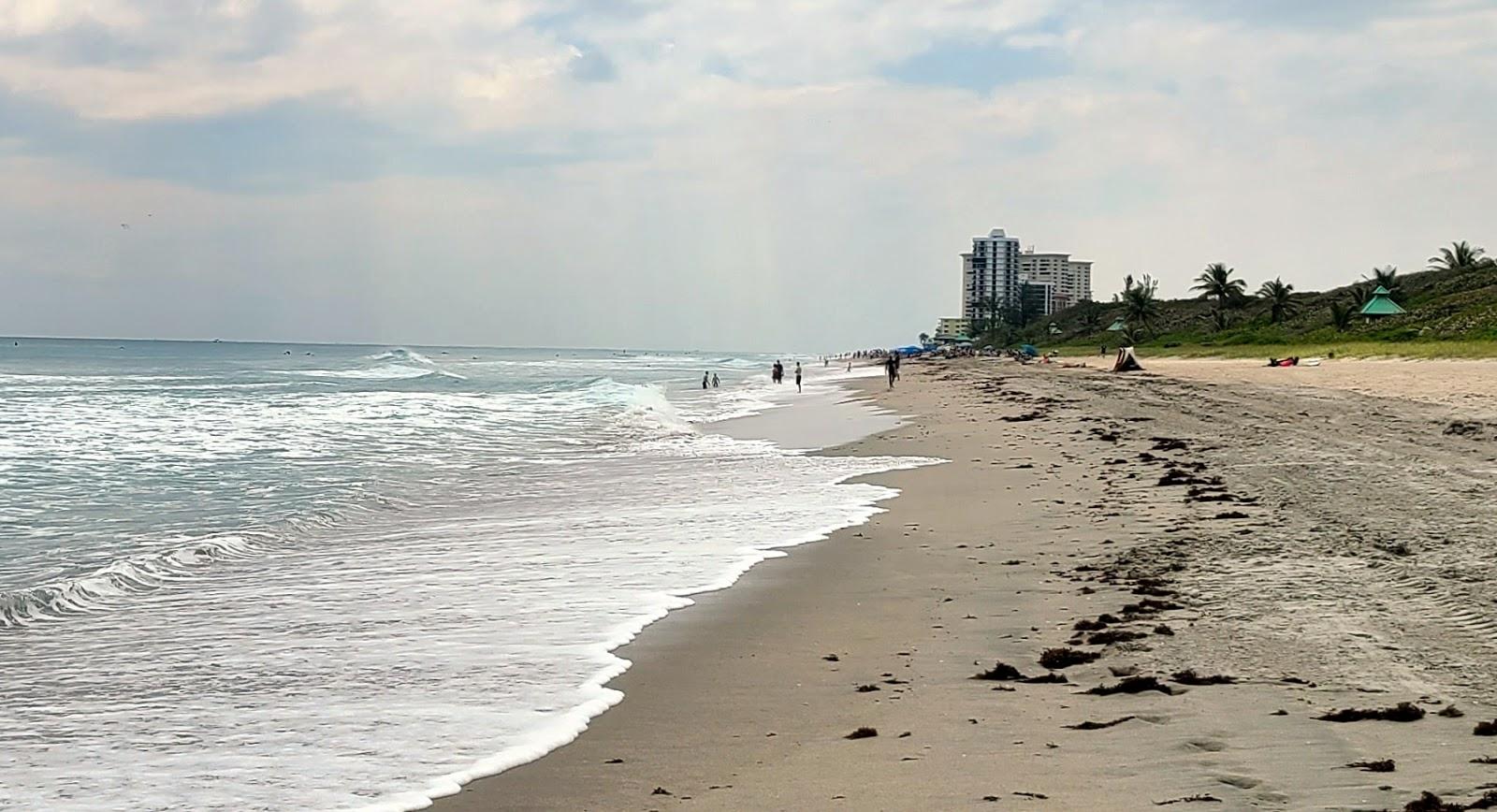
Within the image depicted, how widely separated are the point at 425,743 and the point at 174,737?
4.03ft

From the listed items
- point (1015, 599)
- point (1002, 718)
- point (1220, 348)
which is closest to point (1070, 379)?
point (1220, 348)

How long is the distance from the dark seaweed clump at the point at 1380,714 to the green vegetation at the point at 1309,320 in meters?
42.5

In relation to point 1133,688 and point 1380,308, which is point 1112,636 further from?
point 1380,308

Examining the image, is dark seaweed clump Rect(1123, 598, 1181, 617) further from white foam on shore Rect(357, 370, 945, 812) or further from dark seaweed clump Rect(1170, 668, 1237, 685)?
white foam on shore Rect(357, 370, 945, 812)

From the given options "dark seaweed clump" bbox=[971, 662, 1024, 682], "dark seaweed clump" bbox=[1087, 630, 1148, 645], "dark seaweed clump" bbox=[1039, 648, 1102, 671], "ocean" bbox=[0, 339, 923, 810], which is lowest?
"ocean" bbox=[0, 339, 923, 810]

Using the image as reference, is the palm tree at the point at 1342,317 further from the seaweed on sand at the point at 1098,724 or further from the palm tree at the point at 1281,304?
the seaweed on sand at the point at 1098,724

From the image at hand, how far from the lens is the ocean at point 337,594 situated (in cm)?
555

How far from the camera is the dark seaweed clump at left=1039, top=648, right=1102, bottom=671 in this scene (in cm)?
660

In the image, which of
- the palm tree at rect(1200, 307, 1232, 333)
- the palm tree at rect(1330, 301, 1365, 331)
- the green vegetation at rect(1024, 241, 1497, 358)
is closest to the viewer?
the green vegetation at rect(1024, 241, 1497, 358)

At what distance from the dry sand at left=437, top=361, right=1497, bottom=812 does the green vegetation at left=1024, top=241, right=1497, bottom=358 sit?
36530 mm

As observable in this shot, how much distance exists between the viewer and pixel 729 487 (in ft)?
55.1

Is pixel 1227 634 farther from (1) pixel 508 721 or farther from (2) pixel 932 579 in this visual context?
(1) pixel 508 721

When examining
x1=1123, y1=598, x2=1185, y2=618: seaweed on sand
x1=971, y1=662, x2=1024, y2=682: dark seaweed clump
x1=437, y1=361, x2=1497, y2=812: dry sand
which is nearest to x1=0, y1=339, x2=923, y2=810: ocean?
x1=437, y1=361, x2=1497, y2=812: dry sand

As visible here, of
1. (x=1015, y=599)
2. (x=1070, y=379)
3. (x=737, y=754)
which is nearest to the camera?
(x=737, y=754)
